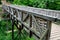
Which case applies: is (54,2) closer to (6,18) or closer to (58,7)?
(58,7)

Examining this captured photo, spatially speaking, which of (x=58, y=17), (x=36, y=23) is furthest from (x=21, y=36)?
(x=58, y=17)

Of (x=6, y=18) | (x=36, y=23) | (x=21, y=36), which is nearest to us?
(x=36, y=23)

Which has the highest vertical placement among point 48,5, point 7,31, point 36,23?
point 36,23

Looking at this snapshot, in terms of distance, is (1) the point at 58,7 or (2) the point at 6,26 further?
→ (2) the point at 6,26

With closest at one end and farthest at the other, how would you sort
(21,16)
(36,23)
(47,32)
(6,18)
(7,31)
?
(47,32) → (36,23) → (21,16) → (7,31) → (6,18)

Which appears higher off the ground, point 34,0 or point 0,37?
point 34,0

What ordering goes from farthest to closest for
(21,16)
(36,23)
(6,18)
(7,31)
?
1. (6,18)
2. (7,31)
3. (21,16)
4. (36,23)

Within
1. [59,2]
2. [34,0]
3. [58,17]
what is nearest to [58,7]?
[59,2]

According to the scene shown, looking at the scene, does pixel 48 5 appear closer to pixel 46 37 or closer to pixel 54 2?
pixel 54 2

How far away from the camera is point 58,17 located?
2.96 metres

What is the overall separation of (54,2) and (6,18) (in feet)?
12.0

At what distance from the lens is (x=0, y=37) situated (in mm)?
8492

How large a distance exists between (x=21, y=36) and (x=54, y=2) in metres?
3.08

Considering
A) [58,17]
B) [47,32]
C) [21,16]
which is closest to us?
[58,17]
